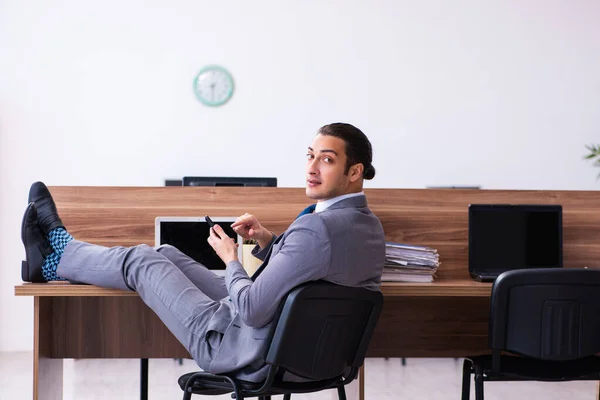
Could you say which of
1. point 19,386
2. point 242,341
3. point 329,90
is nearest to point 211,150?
point 329,90

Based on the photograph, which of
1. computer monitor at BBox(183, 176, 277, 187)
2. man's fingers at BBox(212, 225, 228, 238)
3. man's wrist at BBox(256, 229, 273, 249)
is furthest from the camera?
computer monitor at BBox(183, 176, 277, 187)

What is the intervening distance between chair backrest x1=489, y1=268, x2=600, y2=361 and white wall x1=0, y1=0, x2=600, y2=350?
3787 millimetres

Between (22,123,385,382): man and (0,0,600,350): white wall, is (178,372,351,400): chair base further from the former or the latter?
(0,0,600,350): white wall

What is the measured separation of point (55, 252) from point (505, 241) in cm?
162

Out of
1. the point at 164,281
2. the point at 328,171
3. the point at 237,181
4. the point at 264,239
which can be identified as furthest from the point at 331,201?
the point at 237,181

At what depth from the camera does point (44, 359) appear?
260cm

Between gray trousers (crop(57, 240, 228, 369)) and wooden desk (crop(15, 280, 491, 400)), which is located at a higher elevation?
gray trousers (crop(57, 240, 228, 369))

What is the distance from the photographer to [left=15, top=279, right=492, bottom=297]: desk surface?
2.30m

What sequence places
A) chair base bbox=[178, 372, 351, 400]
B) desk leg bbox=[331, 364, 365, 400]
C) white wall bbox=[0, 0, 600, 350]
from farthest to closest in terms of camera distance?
1. white wall bbox=[0, 0, 600, 350]
2. desk leg bbox=[331, 364, 365, 400]
3. chair base bbox=[178, 372, 351, 400]

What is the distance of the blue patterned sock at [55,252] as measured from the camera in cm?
241

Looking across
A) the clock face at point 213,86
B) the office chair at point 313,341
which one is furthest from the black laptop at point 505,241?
the clock face at point 213,86

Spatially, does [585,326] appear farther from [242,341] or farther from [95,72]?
[95,72]

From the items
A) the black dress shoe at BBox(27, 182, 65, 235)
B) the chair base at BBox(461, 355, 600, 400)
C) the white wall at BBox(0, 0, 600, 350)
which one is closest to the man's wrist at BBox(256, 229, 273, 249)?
the black dress shoe at BBox(27, 182, 65, 235)

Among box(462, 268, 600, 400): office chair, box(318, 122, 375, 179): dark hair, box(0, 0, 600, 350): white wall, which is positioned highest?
box(0, 0, 600, 350): white wall
